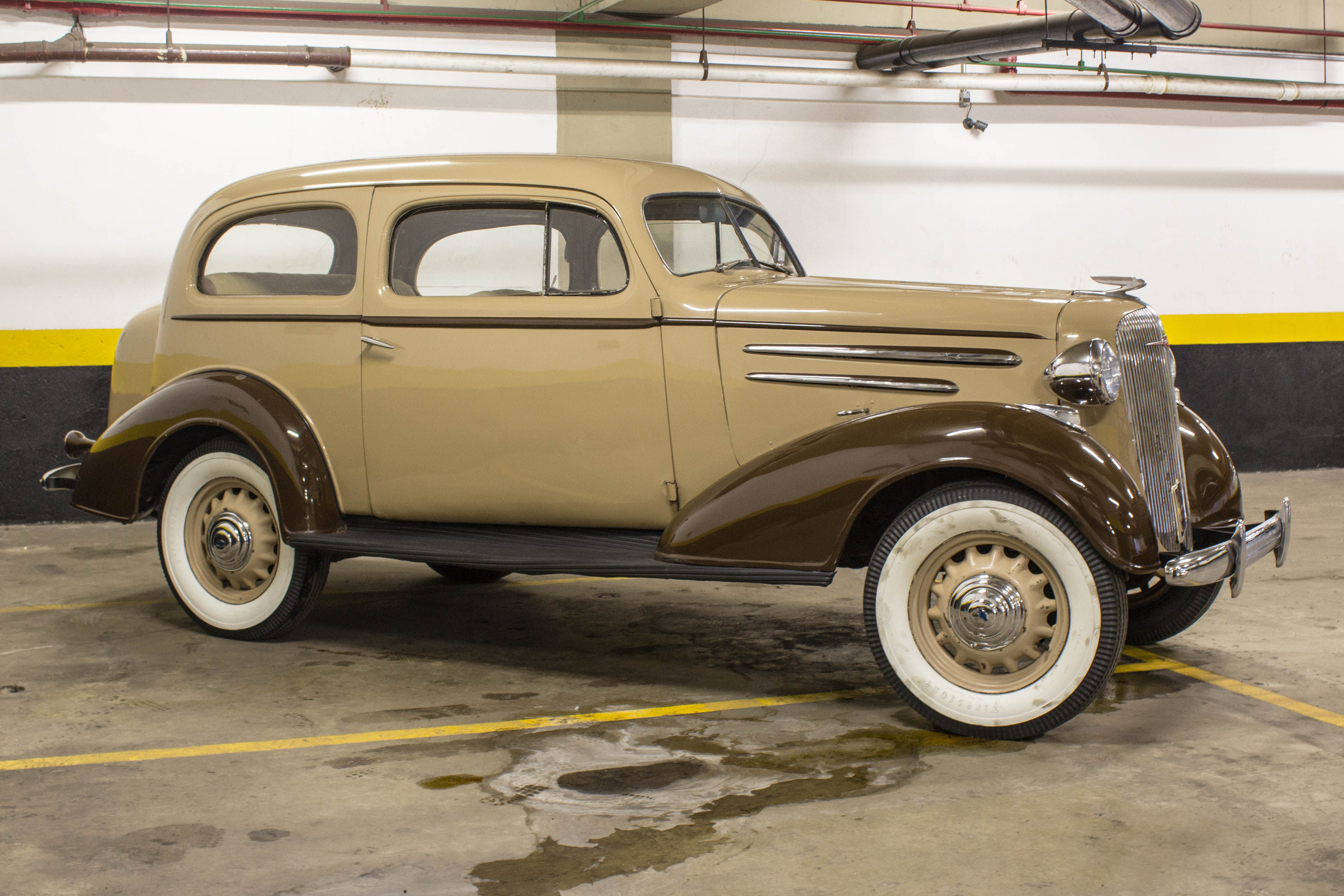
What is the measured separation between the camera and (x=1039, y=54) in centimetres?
927

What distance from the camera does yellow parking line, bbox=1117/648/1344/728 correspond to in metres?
3.71

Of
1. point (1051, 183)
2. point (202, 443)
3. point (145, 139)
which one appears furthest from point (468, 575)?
point (1051, 183)

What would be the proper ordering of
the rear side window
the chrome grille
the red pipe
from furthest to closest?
the red pipe < the rear side window < the chrome grille

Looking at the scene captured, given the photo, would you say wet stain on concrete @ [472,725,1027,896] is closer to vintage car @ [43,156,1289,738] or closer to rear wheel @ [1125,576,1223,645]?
vintage car @ [43,156,1289,738]

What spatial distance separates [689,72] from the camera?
8.02 meters

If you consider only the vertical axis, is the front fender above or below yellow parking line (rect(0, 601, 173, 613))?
above

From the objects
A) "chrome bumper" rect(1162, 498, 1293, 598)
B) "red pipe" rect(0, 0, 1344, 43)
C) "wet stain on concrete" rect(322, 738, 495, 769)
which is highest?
"red pipe" rect(0, 0, 1344, 43)

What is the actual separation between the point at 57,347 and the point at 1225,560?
6.78 m

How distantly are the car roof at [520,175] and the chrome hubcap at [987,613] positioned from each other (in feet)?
5.56

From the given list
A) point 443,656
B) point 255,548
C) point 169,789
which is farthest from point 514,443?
point 169,789

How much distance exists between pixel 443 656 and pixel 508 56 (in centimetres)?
454

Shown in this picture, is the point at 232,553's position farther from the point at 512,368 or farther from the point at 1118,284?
the point at 1118,284

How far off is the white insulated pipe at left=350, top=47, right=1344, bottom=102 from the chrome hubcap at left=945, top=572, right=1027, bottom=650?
5.33 m

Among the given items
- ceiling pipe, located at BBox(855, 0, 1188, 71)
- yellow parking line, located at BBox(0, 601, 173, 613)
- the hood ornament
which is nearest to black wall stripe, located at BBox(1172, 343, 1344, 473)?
ceiling pipe, located at BBox(855, 0, 1188, 71)
